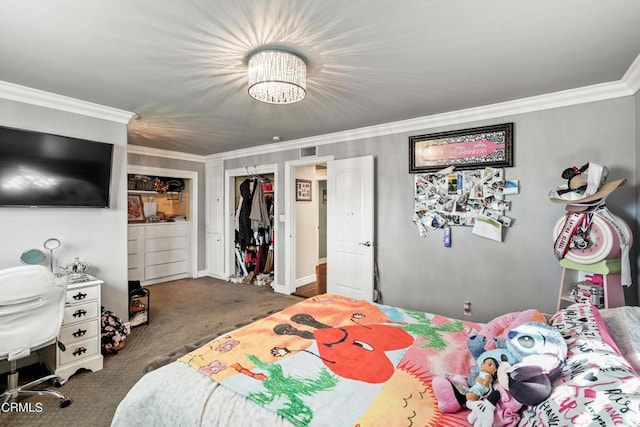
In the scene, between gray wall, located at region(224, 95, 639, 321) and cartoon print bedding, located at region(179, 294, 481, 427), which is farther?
gray wall, located at region(224, 95, 639, 321)

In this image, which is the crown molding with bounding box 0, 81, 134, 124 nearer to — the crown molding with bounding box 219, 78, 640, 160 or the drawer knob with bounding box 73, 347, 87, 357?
the drawer knob with bounding box 73, 347, 87, 357

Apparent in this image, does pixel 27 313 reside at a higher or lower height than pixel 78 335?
higher

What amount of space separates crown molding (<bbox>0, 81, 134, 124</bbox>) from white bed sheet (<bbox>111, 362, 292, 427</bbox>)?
262 cm

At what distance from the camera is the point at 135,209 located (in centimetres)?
539

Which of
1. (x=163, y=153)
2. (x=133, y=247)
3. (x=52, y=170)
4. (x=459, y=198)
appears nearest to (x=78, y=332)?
(x=52, y=170)

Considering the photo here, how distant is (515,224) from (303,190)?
10.4ft

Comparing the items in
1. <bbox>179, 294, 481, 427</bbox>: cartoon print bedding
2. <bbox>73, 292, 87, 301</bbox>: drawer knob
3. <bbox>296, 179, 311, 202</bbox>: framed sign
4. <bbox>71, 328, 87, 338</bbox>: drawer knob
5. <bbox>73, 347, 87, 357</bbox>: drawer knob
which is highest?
<bbox>296, 179, 311, 202</bbox>: framed sign

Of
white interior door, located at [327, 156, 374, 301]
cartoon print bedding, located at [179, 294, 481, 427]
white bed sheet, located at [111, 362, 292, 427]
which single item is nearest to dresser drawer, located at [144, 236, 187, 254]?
white interior door, located at [327, 156, 374, 301]

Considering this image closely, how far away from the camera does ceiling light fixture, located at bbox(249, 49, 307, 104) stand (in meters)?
1.88

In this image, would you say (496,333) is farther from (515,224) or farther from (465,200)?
(465,200)

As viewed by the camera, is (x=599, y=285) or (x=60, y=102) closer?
(x=599, y=285)

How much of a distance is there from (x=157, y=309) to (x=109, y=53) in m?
3.17

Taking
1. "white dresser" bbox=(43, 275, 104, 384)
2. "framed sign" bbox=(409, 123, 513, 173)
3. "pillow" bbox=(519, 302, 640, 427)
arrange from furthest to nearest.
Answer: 1. "framed sign" bbox=(409, 123, 513, 173)
2. "white dresser" bbox=(43, 275, 104, 384)
3. "pillow" bbox=(519, 302, 640, 427)

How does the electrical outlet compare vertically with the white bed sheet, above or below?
below
